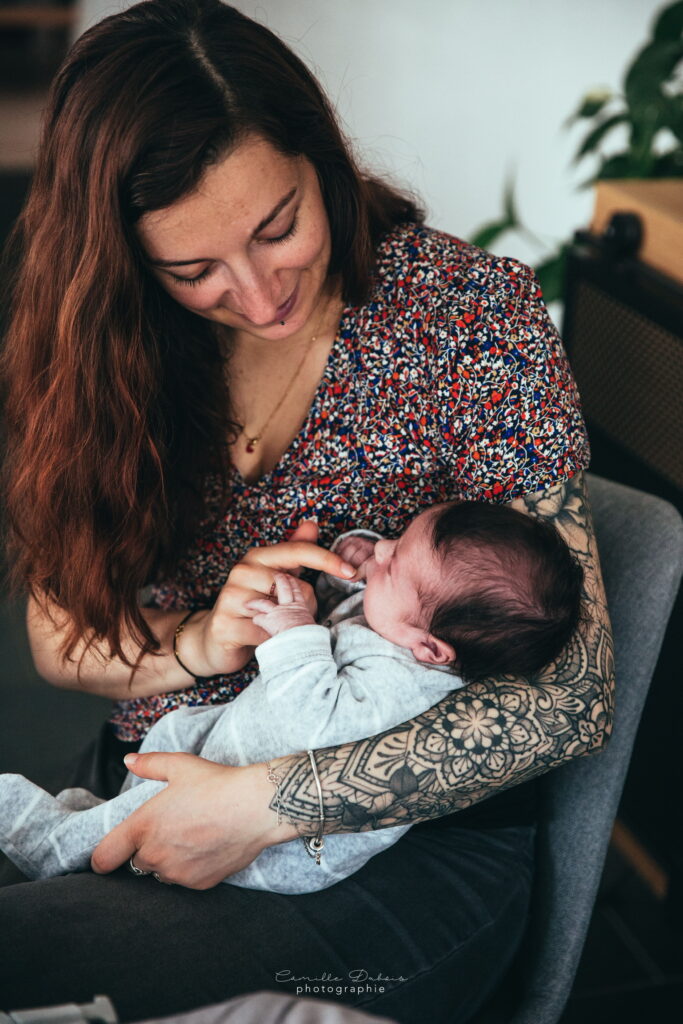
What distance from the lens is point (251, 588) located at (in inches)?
46.3

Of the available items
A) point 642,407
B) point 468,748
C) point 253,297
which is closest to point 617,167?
point 642,407

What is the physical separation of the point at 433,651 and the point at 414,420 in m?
0.31

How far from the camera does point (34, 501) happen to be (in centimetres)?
126

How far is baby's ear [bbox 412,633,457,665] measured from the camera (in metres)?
1.11

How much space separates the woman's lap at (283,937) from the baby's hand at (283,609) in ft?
0.97

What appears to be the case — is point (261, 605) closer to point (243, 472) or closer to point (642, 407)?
point (243, 472)

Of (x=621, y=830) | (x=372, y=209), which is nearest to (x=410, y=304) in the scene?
(x=372, y=209)

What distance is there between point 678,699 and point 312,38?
257cm

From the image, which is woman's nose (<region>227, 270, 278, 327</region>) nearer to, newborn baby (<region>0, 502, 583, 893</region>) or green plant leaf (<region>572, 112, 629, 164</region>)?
newborn baby (<region>0, 502, 583, 893</region>)

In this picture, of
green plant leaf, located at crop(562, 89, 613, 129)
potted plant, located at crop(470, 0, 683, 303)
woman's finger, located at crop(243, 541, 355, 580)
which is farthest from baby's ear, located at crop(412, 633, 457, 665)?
green plant leaf, located at crop(562, 89, 613, 129)

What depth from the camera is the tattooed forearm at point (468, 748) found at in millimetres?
1049

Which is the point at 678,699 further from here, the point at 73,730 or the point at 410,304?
the point at 73,730

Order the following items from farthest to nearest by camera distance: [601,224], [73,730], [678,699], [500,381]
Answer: [73,730], [601,224], [678,699], [500,381]

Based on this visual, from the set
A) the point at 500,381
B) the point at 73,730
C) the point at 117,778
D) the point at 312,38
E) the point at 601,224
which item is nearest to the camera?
the point at 500,381
